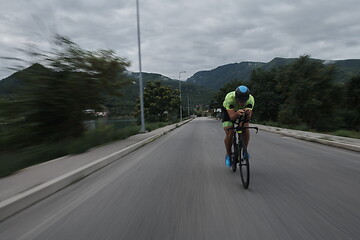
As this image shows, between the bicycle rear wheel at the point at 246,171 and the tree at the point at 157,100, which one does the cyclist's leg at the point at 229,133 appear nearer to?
the bicycle rear wheel at the point at 246,171

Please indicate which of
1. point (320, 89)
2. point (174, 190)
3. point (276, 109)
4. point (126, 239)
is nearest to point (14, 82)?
point (174, 190)

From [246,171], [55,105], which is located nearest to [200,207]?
[246,171]

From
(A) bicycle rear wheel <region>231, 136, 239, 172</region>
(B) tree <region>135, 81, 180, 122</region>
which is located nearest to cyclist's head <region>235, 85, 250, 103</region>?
(A) bicycle rear wheel <region>231, 136, 239, 172</region>

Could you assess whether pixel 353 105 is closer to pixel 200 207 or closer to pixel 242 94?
pixel 242 94

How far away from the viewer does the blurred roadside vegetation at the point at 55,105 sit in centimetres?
776

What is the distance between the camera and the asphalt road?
2543 millimetres

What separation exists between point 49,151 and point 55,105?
1.88m

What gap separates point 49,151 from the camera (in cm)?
727

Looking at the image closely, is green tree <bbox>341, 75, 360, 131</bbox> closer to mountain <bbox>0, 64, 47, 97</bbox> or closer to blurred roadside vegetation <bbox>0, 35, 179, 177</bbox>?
blurred roadside vegetation <bbox>0, 35, 179, 177</bbox>

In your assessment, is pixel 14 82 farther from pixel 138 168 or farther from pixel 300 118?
pixel 300 118

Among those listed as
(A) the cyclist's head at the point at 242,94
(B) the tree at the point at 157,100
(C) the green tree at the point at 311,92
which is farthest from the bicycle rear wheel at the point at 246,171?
(B) the tree at the point at 157,100

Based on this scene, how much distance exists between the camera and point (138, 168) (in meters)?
6.07

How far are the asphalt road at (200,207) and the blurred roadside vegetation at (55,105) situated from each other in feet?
11.1

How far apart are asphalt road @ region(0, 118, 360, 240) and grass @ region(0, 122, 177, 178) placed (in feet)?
6.36
